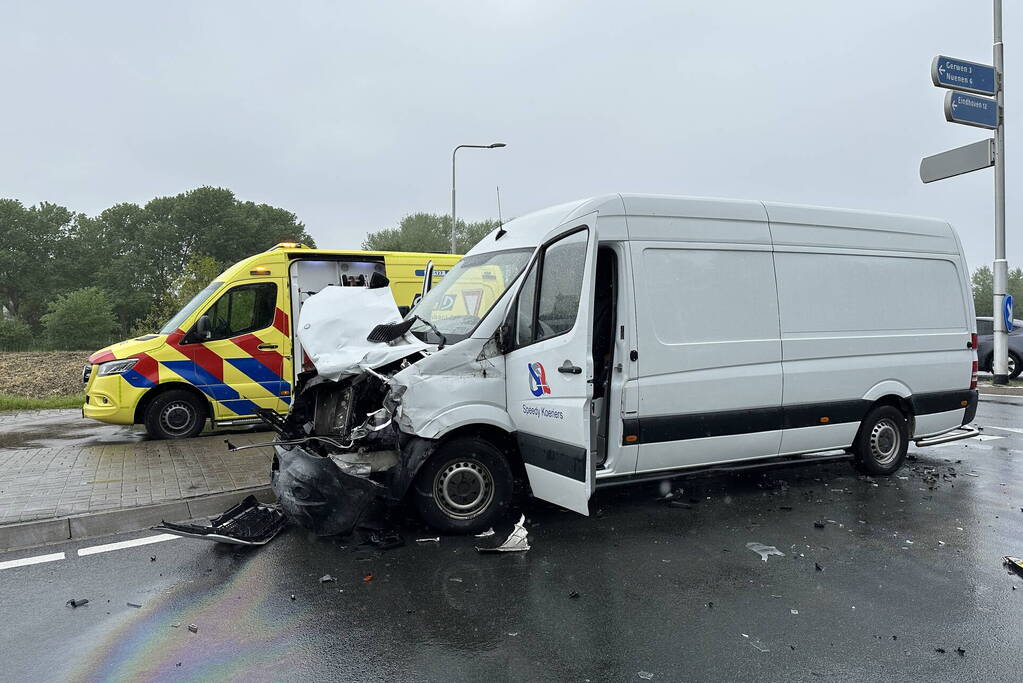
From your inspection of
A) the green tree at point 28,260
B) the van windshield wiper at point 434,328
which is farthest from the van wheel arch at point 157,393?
the green tree at point 28,260

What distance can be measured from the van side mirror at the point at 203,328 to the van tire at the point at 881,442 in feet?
24.8

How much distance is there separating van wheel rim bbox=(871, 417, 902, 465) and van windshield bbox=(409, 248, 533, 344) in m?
3.87

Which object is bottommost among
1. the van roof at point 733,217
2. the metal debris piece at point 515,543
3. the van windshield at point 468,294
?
the metal debris piece at point 515,543

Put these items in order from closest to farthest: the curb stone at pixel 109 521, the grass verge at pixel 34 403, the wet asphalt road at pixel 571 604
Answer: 1. the wet asphalt road at pixel 571 604
2. the curb stone at pixel 109 521
3. the grass verge at pixel 34 403

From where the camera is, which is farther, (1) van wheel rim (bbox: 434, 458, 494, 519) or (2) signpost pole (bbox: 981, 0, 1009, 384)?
(2) signpost pole (bbox: 981, 0, 1009, 384)

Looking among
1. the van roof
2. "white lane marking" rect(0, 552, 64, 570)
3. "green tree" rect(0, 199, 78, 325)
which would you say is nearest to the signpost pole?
the van roof

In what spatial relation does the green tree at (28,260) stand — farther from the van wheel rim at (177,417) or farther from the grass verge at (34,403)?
the van wheel rim at (177,417)

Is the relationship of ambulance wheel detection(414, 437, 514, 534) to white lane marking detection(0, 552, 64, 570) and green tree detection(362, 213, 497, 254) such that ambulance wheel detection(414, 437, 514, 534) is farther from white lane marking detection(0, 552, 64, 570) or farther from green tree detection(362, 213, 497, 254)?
green tree detection(362, 213, 497, 254)

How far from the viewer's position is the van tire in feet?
21.7

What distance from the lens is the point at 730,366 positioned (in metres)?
5.68

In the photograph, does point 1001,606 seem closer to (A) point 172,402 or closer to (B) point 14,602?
(B) point 14,602

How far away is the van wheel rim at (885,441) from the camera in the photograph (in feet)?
21.9

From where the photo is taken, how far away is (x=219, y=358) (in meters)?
9.14

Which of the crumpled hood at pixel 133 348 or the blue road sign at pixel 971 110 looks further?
the blue road sign at pixel 971 110
